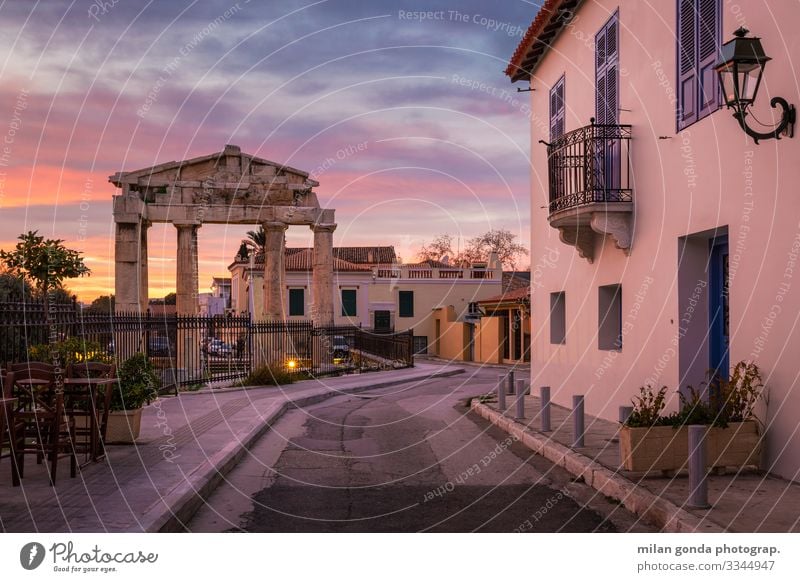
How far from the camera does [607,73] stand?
47.1 feet

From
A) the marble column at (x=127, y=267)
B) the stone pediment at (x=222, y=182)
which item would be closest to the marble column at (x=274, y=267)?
the stone pediment at (x=222, y=182)

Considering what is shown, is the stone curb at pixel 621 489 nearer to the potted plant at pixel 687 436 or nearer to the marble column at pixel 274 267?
the potted plant at pixel 687 436

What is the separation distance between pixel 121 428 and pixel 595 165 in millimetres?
8264

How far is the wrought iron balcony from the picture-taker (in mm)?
13109

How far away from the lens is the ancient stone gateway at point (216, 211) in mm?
29922

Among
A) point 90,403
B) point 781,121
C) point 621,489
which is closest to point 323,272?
point 90,403

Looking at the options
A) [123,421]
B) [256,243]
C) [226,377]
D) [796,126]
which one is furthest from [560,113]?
[256,243]

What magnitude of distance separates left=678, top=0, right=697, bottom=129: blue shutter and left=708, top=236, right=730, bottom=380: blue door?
170 cm

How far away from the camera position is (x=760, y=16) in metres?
8.84

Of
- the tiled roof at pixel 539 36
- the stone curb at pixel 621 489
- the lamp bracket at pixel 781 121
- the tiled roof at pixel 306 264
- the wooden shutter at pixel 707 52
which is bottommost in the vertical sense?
the stone curb at pixel 621 489

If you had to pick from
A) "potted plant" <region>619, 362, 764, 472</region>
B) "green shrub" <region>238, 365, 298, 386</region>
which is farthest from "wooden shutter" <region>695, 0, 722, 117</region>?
"green shrub" <region>238, 365, 298, 386</region>

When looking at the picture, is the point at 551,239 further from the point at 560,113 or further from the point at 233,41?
the point at 233,41

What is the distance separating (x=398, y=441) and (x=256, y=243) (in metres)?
61.5

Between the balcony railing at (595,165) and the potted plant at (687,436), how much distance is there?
5.00 meters
